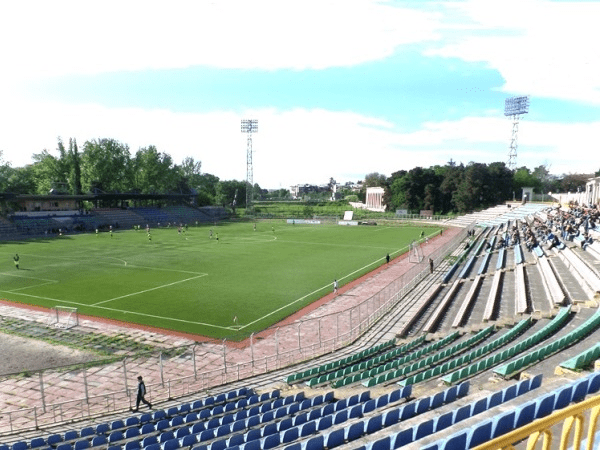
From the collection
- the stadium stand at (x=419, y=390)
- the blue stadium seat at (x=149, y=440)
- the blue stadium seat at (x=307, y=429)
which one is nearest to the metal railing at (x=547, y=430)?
the stadium stand at (x=419, y=390)

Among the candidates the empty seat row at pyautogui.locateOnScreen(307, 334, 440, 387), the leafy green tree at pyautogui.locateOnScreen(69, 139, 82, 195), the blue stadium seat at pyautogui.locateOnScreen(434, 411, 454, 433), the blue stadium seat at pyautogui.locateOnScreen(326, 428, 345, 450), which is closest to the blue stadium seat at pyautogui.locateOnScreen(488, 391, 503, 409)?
the blue stadium seat at pyautogui.locateOnScreen(434, 411, 454, 433)

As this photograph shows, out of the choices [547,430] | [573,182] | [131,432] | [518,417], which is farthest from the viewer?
[573,182]

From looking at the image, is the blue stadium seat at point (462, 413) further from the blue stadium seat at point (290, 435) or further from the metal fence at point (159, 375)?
the metal fence at point (159, 375)

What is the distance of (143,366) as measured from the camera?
19.4 meters

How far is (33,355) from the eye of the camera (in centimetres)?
2081

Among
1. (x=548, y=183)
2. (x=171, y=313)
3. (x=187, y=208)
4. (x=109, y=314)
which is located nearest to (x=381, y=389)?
(x=171, y=313)

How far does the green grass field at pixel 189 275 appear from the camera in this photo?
27938 millimetres

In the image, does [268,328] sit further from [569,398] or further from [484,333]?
[569,398]

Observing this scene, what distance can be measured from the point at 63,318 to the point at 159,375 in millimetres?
11331

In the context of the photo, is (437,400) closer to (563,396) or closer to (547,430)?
(563,396)

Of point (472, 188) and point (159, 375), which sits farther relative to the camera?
point (472, 188)

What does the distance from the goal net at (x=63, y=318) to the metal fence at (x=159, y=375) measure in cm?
671

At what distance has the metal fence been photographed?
15.1 m

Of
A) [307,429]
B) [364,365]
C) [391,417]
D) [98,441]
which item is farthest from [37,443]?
[364,365]
